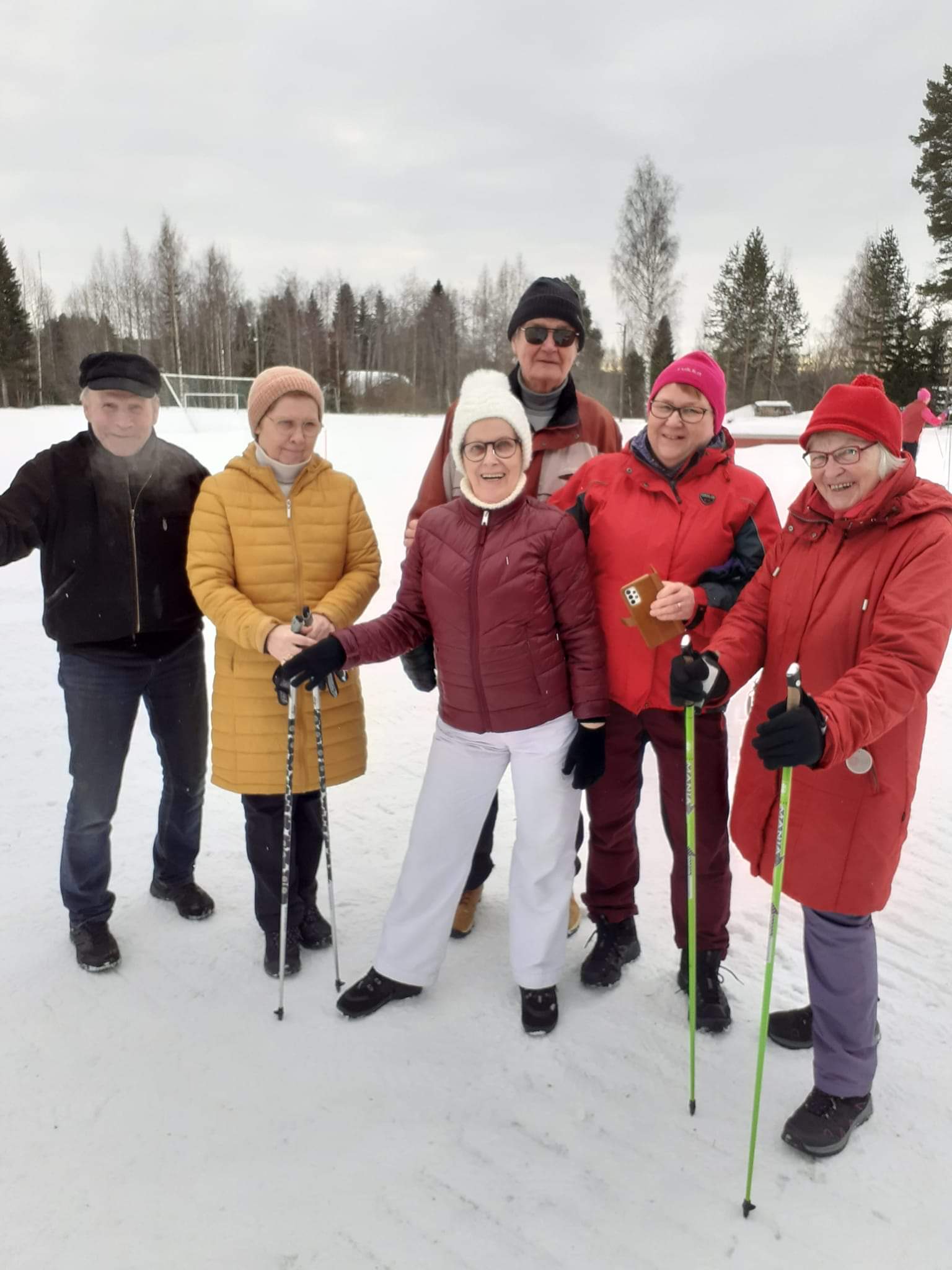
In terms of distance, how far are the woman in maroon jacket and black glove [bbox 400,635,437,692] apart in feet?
0.44

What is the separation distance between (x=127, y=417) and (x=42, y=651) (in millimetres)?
4401

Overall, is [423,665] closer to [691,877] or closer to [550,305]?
[691,877]

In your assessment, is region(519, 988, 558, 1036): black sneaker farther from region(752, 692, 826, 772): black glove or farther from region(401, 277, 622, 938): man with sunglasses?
region(752, 692, 826, 772): black glove

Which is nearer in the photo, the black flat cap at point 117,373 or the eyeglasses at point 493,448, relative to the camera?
the eyeglasses at point 493,448

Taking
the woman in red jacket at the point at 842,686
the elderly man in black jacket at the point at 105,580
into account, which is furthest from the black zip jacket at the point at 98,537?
the woman in red jacket at the point at 842,686

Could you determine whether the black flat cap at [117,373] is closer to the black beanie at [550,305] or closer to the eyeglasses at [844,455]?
the black beanie at [550,305]

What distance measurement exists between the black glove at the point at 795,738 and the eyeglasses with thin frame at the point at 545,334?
1.72 metres

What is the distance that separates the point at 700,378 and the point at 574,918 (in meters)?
2.15

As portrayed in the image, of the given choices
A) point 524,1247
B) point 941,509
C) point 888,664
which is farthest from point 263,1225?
point 941,509

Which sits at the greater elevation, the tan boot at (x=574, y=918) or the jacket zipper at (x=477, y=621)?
the jacket zipper at (x=477, y=621)

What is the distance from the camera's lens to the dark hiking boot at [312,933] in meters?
3.19

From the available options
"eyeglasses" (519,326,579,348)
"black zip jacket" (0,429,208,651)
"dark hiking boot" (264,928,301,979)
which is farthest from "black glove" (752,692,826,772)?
"black zip jacket" (0,429,208,651)

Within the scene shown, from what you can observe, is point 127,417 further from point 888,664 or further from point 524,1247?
point 524,1247

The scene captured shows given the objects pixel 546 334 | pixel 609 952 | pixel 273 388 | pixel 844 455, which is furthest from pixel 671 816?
pixel 273 388
